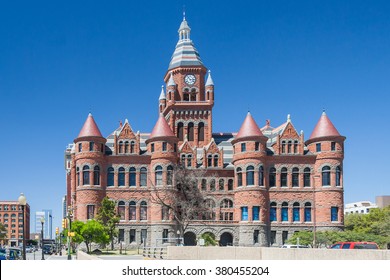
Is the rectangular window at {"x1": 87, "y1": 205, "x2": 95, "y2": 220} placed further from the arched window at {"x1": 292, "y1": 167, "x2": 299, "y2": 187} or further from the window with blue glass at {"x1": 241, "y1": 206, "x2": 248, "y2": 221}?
the arched window at {"x1": 292, "y1": 167, "x2": 299, "y2": 187}

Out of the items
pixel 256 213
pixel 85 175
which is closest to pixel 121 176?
pixel 85 175

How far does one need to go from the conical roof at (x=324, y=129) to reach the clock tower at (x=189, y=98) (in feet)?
51.1

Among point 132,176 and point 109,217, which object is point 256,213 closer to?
point 132,176

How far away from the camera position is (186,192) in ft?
279

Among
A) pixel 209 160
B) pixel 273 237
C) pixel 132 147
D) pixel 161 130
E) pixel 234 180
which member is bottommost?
pixel 273 237

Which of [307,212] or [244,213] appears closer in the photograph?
[244,213]

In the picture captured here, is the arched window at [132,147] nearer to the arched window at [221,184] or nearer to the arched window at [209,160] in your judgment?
the arched window at [209,160]

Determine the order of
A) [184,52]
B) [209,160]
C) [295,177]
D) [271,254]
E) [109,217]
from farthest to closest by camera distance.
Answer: [184,52] < [209,160] < [295,177] < [109,217] < [271,254]

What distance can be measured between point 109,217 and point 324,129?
100 feet

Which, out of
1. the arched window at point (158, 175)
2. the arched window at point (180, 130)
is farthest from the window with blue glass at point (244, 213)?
the arched window at point (180, 130)

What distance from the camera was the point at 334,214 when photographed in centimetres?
8388

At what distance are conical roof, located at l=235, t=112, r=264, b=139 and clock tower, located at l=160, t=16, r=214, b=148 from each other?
8.74m

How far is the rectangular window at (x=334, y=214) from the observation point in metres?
83.6
